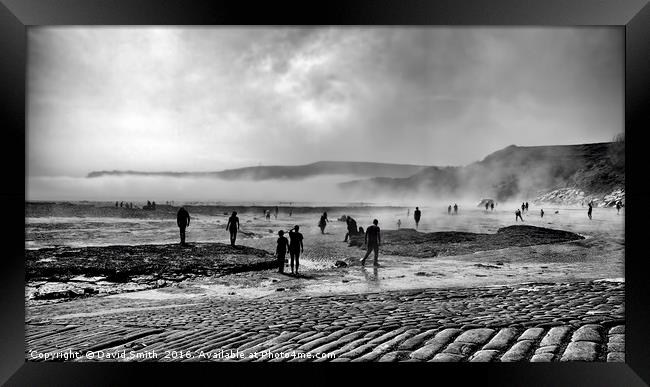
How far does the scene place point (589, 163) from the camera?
6.73 m

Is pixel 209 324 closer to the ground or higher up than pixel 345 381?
higher up

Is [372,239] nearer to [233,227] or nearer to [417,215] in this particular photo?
[417,215]

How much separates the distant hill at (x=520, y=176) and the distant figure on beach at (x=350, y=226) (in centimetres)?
47

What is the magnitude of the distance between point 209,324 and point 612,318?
580 centimetres

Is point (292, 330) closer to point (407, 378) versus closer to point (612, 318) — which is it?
point (407, 378)

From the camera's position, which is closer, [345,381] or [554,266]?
[345,381]

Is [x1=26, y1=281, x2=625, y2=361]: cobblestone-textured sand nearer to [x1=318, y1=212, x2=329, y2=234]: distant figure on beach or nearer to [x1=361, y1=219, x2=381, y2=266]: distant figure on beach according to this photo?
[x1=361, y1=219, x2=381, y2=266]: distant figure on beach

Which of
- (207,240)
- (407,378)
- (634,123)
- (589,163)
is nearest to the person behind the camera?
(407,378)

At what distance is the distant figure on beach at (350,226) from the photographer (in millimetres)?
7102

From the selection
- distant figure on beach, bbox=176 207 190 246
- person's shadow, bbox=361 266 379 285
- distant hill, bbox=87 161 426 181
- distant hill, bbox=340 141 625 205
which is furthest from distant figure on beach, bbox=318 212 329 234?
distant figure on beach, bbox=176 207 190 246

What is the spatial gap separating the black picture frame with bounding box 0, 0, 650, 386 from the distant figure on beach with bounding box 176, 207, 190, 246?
2.15 m

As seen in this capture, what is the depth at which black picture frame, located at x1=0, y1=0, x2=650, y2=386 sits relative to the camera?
548 cm

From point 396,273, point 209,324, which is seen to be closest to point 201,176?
point 209,324

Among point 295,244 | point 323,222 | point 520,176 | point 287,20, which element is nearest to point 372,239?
point 323,222
